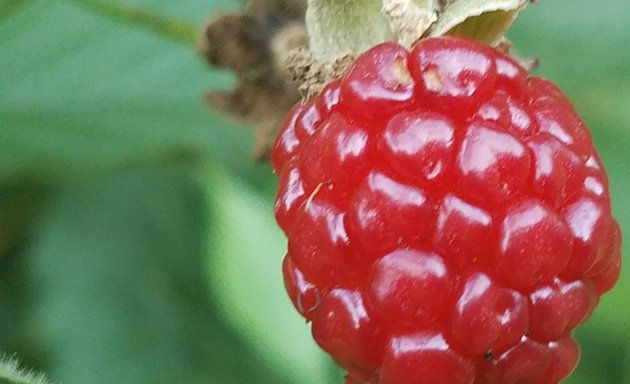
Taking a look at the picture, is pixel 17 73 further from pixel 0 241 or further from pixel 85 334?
pixel 85 334

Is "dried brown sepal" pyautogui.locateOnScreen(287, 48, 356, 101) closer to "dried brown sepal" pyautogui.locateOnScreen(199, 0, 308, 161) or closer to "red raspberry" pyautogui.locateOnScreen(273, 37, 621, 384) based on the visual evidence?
"red raspberry" pyautogui.locateOnScreen(273, 37, 621, 384)

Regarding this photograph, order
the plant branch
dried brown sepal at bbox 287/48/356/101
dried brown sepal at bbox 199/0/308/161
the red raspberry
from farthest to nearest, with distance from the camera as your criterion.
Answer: the plant branch
dried brown sepal at bbox 199/0/308/161
dried brown sepal at bbox 287/48/356/101
the red raspberry

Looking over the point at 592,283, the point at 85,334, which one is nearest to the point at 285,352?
the point at 85,334

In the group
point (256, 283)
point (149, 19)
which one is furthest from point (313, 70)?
point (256, 283)

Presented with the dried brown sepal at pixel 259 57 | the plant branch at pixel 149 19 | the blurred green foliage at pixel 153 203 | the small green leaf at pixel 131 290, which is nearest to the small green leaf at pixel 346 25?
the dried brown sepal at pixel 259 57

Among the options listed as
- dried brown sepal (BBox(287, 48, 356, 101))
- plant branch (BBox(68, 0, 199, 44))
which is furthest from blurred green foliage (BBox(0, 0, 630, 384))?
dried brown sepal (BBox(287, 48, 356, 101))

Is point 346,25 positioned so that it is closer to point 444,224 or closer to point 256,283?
point 444,224
